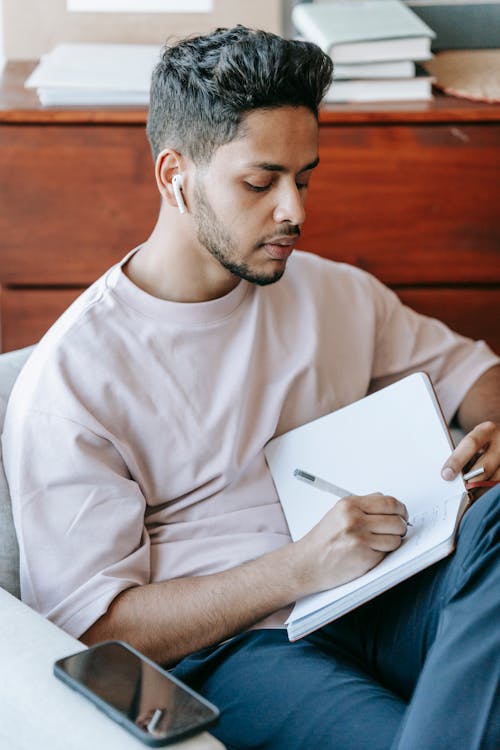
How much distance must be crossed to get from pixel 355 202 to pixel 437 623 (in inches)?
38.0

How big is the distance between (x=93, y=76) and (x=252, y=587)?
3.50 ft

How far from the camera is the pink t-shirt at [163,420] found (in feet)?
4.19

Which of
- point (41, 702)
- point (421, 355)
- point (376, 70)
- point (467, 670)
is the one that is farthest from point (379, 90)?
point (41, 702)

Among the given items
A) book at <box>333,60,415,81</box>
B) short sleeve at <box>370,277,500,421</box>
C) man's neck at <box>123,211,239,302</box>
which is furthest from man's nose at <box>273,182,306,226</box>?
book at <box>333,60,415,81</box>

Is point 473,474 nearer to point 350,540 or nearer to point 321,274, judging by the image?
point 350,540

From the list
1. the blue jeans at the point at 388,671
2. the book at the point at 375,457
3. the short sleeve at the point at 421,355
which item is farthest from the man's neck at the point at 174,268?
the blue jeans at the point at 388,671

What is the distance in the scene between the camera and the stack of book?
196cm

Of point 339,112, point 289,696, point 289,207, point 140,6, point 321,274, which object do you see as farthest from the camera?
point 140,6

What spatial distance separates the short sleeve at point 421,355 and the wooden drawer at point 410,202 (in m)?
0.36

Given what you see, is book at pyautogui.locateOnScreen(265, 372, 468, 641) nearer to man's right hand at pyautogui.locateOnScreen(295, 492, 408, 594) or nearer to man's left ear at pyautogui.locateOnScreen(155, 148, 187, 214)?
man's right hand at pyautogui.locateOnScreen(295, 492, 408, 594)

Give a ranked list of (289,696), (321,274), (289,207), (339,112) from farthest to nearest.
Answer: (339,112) < (321,274) < (289,207) < (289,696)

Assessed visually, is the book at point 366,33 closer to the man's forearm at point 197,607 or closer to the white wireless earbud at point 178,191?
the white wireless earbud at point 178,191

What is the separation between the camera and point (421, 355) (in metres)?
1.69

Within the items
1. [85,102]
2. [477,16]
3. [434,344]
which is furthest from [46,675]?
[477,16]
